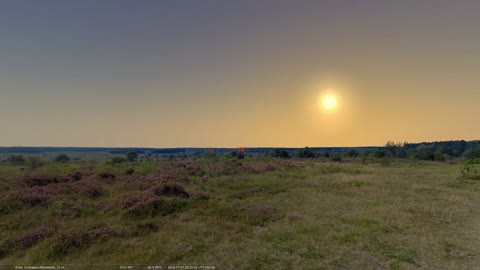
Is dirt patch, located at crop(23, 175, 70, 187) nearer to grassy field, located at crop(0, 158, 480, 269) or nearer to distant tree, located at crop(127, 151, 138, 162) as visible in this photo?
grassy field, located at crop(0, 158, 480, 269)

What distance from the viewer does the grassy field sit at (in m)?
9.52

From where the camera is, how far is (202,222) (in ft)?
45.5

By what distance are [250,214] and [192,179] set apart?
15.4 metres

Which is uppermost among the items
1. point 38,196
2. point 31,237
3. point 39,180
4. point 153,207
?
point 39,180

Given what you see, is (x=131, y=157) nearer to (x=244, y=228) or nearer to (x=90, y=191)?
(x=90, y=191)

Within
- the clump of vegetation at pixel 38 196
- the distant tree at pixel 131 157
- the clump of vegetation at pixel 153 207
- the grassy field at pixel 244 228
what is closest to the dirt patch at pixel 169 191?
the grassy field at pixel 244 228

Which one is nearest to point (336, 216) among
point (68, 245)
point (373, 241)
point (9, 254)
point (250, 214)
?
point (373, 241)

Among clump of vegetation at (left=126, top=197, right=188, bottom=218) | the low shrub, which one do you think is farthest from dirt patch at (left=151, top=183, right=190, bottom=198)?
the low shrub

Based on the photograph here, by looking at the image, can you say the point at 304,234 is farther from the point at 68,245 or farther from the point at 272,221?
the point at 68,245

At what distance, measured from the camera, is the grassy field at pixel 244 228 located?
9523 mm

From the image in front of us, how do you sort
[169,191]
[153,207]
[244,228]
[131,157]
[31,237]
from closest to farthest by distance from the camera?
[31,237] → [244,228] → [153,207] → [169,191] → [131,157]

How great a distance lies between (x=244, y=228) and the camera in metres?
12.9

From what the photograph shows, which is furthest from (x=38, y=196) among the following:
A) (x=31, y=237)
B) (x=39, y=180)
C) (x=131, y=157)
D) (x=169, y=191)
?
(x=131, y=157)

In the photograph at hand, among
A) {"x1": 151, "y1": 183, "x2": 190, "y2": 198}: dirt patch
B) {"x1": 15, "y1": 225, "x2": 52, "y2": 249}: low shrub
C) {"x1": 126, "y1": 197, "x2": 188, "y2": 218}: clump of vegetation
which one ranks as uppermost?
{"x1": 151, "y1": 183, "x2": 190, "y2": 198}: dirt patch
